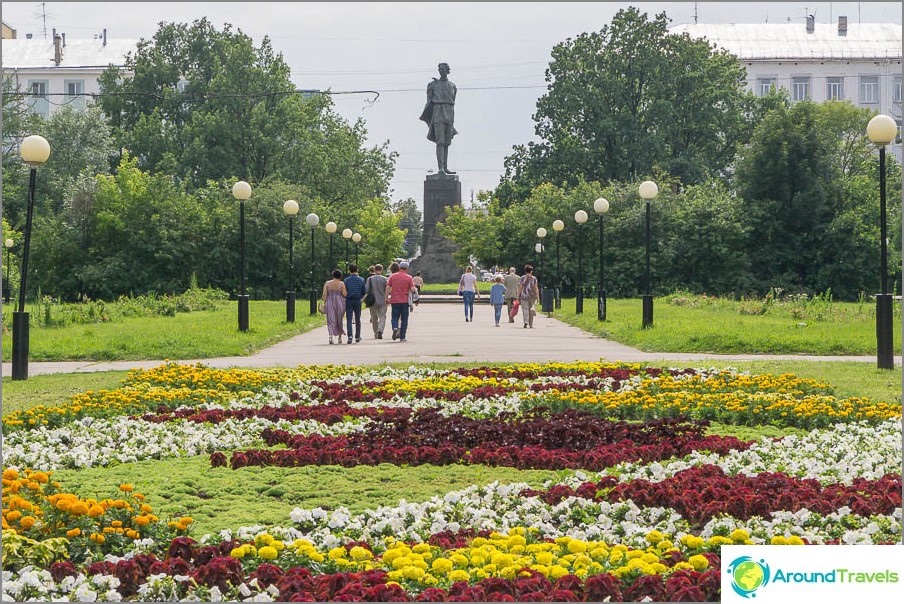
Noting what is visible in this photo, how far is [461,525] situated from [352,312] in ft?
52.6

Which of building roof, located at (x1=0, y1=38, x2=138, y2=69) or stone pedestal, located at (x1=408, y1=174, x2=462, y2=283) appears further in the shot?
building roof, located at (x1=0, y1=38, x2=138, y2=69)

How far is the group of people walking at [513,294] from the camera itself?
87.0ft

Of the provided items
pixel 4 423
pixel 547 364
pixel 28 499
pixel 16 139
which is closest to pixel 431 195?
pixel 16 139

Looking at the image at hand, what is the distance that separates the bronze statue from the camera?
5353 centimetres

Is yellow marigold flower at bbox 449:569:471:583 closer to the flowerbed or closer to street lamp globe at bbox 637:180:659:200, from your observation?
the flowerbed

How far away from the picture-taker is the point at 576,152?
2343 inches

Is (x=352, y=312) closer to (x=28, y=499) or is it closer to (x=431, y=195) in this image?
(x=28, y=499)

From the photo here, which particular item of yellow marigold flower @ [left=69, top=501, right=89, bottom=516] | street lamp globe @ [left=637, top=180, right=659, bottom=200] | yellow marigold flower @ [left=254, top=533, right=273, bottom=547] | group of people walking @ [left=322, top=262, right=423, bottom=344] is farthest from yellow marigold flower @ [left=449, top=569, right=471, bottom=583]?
street lamp globe @ [left=637, top=180, right=659, bottom=200]

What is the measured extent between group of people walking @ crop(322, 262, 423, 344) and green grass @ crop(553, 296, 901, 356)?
424 cm

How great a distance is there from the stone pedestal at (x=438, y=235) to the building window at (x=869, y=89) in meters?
43.3

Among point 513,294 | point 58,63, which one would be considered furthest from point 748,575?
point 58,63

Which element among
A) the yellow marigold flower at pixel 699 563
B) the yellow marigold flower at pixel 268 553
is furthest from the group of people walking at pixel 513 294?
the yellow marigold flower at pixel 699 563

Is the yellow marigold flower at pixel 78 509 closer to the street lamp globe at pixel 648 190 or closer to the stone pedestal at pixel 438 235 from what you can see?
the street lamp globe at pixel 648 190

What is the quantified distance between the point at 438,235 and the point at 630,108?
14.4 metres
